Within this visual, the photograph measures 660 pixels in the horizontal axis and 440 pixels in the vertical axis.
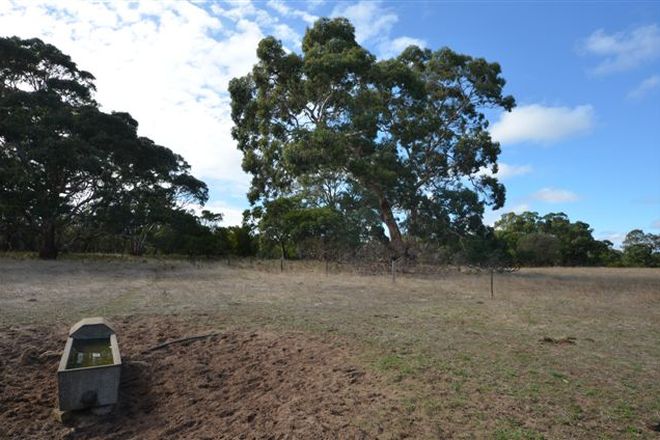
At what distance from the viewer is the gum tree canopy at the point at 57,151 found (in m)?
21.5

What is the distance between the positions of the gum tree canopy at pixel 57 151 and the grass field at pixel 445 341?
11.6 m

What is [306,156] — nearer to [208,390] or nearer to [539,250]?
[208,390]

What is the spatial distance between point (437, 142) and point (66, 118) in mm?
20333

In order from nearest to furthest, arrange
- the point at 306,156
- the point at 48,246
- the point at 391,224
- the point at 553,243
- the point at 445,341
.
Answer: the point at 445,341, the point at 306,156, the point at 391,224, the point at 48,246, the point at 553,243

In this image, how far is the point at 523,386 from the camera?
13.9 ft

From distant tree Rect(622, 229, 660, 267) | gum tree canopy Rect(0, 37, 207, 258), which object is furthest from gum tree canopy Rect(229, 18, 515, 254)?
distant tree Rect(622, 229, 660, 267)

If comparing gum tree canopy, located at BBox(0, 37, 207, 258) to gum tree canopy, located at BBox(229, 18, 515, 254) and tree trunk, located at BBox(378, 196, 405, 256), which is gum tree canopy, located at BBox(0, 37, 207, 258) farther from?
tree trunk, located at BBox(378, 196, 405, 256)

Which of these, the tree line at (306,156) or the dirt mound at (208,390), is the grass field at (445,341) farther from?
the tree line at (306,156)

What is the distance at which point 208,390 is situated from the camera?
440 cm

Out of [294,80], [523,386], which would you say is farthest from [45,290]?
[294,80]

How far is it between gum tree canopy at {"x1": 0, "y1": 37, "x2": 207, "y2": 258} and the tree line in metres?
0.07

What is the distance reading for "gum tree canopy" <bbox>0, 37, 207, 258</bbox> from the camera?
70.5ft

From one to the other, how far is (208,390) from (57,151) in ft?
71.1

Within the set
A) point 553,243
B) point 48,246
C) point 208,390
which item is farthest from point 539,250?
point 208,390
